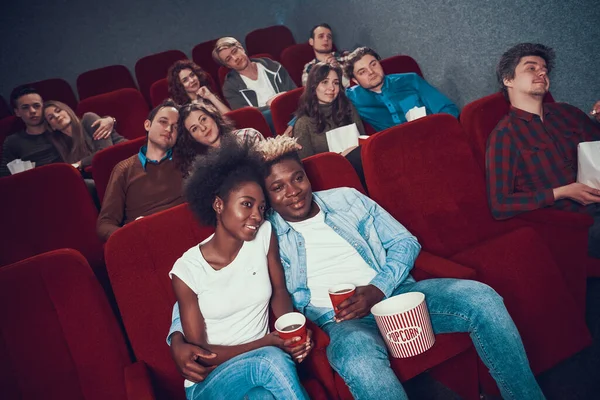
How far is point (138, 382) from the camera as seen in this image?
128cm

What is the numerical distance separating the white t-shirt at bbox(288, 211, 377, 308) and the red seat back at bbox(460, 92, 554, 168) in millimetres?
765

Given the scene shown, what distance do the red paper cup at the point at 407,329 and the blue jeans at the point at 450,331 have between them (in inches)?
2.1

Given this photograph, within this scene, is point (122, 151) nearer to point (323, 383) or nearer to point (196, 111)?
point (196, 111)

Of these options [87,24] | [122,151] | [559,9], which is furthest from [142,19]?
[559,9]


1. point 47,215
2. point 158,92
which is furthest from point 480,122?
point 158,92

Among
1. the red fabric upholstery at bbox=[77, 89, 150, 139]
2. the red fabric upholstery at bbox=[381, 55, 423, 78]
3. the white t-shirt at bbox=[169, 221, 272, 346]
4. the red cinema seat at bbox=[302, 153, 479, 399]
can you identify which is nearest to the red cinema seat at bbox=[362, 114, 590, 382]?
the red cinema seat at bbox=[302, 153, 479, 399]

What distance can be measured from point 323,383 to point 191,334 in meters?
0.36

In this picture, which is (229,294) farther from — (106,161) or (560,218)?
(106,161)

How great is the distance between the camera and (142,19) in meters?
4.59

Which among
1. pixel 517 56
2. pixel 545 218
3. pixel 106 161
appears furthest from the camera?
pixel 106 161

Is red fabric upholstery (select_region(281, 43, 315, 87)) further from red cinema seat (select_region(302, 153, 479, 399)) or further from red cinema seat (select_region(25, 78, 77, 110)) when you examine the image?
red cinema seat (select_region(302, 153, 479, 399))

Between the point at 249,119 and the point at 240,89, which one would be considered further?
the point at 240,89

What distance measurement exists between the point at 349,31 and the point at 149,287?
2922 mm

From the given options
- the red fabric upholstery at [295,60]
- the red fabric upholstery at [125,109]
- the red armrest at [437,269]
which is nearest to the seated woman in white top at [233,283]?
the red armrest at [437,269]
